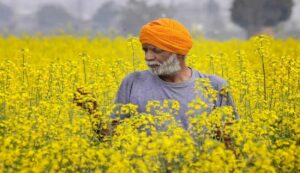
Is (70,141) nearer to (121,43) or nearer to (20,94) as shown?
(20,94)

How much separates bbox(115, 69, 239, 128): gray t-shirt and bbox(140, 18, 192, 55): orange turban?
0.23m

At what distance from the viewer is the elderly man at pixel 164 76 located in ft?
15.5

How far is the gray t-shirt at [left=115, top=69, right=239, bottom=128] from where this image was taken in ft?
15.5

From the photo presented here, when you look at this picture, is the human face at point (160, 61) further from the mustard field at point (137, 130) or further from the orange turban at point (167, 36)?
the mustard field at point (137, 130)

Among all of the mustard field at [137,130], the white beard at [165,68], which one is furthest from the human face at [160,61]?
the mustard field at [137,130]

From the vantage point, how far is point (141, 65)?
786 cm

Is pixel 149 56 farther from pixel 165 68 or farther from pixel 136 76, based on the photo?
pixel 136 76

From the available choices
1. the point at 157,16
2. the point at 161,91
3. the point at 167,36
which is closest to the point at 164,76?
the point at 161,91

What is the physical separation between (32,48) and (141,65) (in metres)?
7.13

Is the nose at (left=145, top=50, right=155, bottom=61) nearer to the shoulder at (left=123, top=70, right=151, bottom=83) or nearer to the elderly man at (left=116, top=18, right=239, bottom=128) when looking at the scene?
the elderly man at (left=116, top=18, right=239, bottom=128)

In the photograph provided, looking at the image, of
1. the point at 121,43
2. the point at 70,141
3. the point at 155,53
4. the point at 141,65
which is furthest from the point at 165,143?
the point at 121,43

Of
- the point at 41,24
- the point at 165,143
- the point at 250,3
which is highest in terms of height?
the point at 41,24

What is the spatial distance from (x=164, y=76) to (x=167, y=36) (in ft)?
0.92

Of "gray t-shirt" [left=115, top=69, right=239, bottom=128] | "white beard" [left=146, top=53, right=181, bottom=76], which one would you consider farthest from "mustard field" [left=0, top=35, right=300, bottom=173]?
"white beard" [left=146, top=53, right=181, bottom=76]
